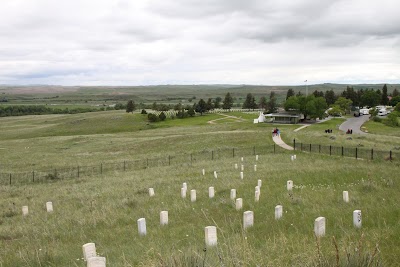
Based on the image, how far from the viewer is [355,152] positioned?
1272 inches

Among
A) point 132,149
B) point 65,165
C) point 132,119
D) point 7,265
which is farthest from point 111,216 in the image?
point 132,119

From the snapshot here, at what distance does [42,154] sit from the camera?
5338cm

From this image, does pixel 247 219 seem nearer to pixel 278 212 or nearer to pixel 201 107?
pixel 278 212

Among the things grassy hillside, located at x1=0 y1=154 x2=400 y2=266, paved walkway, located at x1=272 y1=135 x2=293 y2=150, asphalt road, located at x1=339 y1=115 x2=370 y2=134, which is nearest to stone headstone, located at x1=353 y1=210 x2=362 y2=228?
grassy hillside, located at x1=0 y1=154 x2=400 y2=266

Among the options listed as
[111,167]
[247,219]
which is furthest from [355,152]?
[247,219]

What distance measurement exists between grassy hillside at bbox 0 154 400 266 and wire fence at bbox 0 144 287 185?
45.0 feet

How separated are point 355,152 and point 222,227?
2555cm

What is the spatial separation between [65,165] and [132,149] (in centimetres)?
1301

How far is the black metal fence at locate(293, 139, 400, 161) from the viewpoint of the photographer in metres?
29.0

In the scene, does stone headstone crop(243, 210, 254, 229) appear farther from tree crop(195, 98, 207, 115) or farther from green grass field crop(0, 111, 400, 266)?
tree crop(195, 98, 207, 115)

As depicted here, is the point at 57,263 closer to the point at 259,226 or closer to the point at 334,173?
the point at 259,226

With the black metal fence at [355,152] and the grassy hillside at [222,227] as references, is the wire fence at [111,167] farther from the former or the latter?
the grassy hillside at [222,227]

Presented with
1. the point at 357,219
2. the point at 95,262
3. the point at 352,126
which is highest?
the point at 95,262

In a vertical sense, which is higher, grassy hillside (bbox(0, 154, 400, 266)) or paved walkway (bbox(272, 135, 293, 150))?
grassy hillside (bbox(0, 154, 400, 266))
